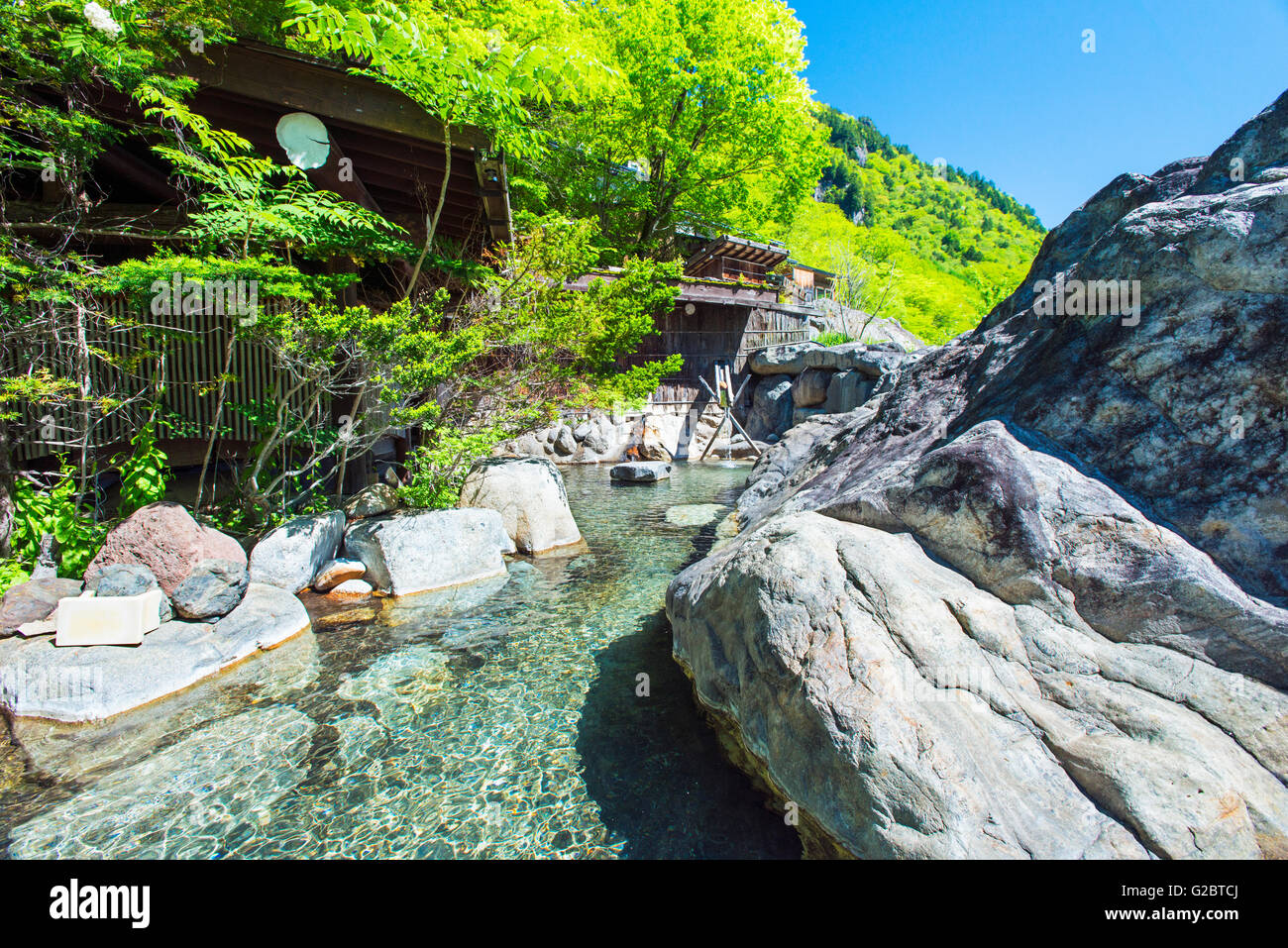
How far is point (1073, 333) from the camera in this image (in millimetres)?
3900

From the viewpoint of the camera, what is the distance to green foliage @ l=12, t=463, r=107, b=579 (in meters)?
5.76

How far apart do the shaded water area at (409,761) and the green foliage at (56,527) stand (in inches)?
87.9

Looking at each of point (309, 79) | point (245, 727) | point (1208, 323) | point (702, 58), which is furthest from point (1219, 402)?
point (702, 58)

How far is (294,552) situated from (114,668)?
95.2 inches

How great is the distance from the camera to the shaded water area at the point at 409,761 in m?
3.33

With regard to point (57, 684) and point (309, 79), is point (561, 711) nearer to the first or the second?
point (57, 684)

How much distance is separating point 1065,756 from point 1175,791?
360mm

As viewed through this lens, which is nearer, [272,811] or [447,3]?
[272,811]

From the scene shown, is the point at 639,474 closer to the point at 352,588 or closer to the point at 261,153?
the point at 352,588

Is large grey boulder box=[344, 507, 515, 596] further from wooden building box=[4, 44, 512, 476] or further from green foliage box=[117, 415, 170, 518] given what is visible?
green foliage box=[117, 415, 170, 518]

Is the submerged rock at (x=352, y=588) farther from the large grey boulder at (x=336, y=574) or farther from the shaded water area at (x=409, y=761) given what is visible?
the shaded water area at (x=409, y=761)

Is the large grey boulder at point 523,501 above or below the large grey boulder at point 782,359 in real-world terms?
below

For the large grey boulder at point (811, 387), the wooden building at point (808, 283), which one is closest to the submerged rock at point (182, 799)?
the large grey boulder at point (811, 387)

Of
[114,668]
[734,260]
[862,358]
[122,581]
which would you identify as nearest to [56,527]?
[122,581]
